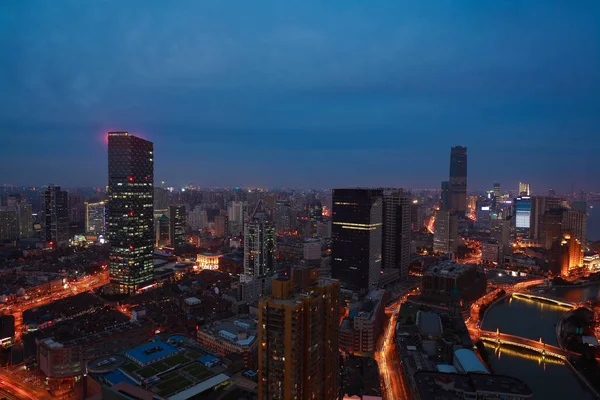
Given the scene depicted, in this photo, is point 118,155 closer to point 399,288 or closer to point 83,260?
point 83,260

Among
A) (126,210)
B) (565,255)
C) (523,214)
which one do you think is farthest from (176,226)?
(523,214)

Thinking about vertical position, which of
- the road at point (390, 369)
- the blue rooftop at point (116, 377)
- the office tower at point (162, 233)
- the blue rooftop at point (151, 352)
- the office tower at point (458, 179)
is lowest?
the road at point (390, 369)

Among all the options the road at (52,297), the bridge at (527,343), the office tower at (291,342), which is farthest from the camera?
the road at (52,297)

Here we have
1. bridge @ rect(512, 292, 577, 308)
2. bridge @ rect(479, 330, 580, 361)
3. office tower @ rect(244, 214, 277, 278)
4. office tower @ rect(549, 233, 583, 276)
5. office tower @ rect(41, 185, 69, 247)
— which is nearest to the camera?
bridge @ rect(479, 330, 580, 361)

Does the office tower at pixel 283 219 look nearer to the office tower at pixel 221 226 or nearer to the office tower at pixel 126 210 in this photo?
the office tower at pixel 221 226

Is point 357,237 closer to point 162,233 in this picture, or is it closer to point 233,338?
point 233,338

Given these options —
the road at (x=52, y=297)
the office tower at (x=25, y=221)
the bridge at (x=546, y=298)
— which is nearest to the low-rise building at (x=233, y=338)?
the road at (x=52, y=297)

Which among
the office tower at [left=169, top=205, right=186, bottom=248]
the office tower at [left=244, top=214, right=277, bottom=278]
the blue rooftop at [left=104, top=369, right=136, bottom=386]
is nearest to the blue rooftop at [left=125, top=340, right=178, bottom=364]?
the blue rooftop at [left=104, top=369, right=136, bottom=386]

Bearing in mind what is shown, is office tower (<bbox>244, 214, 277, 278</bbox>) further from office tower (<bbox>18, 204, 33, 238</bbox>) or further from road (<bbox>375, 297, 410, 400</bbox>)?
office tower (<bbox>18, 204, 33, 238</bbox>)
